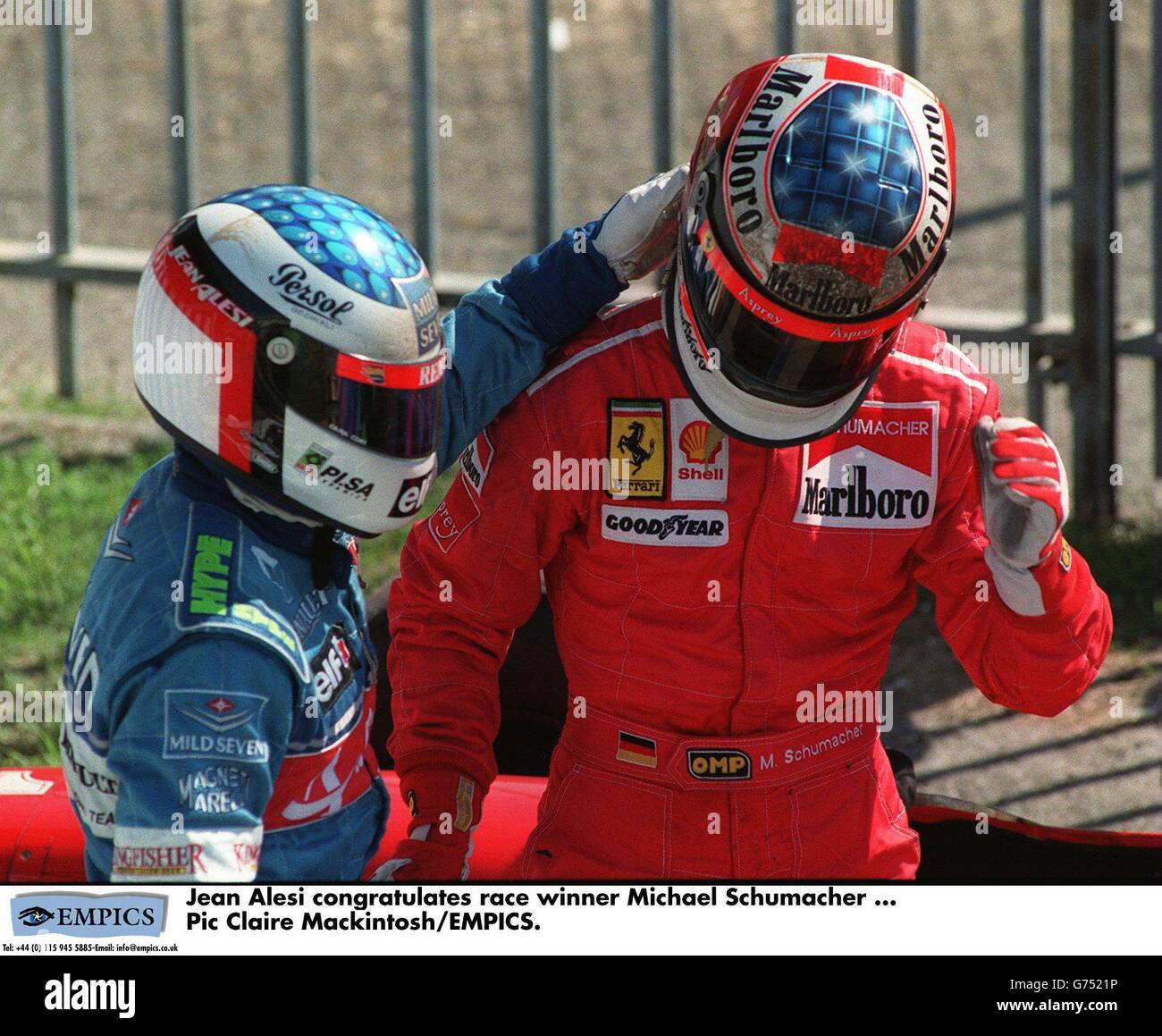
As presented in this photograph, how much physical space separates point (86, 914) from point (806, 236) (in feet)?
4.38

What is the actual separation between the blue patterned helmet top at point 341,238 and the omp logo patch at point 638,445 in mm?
469

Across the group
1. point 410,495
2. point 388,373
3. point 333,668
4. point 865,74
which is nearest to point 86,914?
point 333,668

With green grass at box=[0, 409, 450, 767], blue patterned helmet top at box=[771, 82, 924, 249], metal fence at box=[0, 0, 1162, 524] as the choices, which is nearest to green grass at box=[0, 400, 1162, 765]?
green grass at box=[0, 409, 450, 767]

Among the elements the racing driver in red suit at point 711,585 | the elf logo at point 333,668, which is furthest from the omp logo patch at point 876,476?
the elf logo at point 333,668

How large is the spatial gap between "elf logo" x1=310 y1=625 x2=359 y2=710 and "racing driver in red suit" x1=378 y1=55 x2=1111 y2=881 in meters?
0.40

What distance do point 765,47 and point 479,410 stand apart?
8.81 m

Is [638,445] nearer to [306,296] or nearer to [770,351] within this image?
[770,351]

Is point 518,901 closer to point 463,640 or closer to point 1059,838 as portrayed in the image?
point 463,640

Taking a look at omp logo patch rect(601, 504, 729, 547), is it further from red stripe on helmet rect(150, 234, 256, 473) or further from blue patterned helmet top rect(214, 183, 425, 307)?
red stripe on helmet rect(150, 234, 256, 473)

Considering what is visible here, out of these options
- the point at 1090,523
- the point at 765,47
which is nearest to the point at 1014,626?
the point at 1090,523

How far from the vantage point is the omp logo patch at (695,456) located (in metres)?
2.74

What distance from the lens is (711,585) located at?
2.75 m

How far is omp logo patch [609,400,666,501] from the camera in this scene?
2.74 meters
